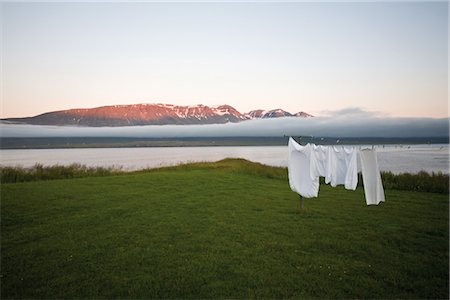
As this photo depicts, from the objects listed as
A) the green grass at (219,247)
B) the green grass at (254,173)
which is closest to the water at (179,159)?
the green grass at (254,173)

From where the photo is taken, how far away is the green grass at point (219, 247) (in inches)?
246

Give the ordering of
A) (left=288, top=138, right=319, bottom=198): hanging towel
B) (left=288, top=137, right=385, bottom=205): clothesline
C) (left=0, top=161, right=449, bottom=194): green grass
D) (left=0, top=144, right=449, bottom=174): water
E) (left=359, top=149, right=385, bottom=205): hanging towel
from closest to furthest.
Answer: (left=359, top=149, right=385, bottom=205): hanging towel, (left=288, top=137, right=385, bottom=205): clothesline, (left=288, top=138, right=319, bottom=198): hanging towel, (left=0, top=161, right=449, bottom=194): green grass, (left=0, top=144, right=449, bottom=174): water

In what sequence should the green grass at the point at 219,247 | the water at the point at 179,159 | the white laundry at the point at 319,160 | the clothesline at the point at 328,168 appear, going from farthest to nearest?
the water at the point at 179,159 < the white laundry at the point at 319,160 < the clothesline at the point at 328,168 < the green grass at the point at 219,247

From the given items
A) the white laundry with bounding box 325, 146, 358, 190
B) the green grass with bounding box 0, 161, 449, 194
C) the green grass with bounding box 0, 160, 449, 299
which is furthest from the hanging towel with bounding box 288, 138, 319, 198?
the green grass with bounding box 0, 161, 449, 194

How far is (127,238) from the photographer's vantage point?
30.4 ft

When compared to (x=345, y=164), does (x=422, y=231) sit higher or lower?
lower

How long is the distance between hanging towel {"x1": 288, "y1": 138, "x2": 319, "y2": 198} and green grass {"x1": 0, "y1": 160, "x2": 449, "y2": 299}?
1.18 meters

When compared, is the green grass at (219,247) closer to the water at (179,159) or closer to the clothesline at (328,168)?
the clothesline at (328,168)

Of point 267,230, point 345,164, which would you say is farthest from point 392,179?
point 267,230

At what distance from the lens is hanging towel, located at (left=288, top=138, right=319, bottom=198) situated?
1181 cm

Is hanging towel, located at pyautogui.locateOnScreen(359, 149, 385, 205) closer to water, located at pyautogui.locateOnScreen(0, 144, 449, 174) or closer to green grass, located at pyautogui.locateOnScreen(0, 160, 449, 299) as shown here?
green grass, located at pyautogui.locateOnScreen(0, 160, 449, 299)

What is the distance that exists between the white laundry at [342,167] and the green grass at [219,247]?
1460 mm

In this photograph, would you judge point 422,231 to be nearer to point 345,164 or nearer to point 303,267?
point 345,164

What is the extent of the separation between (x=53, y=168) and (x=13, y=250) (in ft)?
63.8
